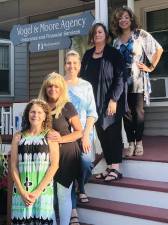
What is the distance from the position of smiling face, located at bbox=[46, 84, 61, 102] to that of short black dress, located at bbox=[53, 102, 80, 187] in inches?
5.5

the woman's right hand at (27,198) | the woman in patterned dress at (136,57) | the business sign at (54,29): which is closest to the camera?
the woman's right hand at (27,198)

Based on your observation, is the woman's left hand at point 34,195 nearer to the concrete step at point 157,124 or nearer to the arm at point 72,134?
the arm at point 72,134

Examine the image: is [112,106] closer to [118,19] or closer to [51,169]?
[118,19]

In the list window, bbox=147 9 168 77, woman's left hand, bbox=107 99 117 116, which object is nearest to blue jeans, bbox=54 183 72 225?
woman's left hand, bbox=107 99 117 116

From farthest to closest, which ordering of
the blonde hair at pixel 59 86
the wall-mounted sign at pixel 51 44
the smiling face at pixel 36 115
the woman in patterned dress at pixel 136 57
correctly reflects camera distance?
the wall-mounted sign at pixel 51 44
the woman in patterned dress at pixel 136 57
the blonde hair at pixel 59 86
the smiling face at pixel 36 115

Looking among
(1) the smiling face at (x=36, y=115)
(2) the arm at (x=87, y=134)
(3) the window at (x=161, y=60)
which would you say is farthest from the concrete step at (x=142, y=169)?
(3) the window at (x=161, y=60)

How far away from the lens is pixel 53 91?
4.07 meters

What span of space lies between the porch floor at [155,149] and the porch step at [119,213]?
634 mm

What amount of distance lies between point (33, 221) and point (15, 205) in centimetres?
21

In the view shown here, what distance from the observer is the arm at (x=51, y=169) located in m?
3.80

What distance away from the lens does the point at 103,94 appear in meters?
4.94

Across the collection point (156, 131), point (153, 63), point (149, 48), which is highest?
point (149, 48)

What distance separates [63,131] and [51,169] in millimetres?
420

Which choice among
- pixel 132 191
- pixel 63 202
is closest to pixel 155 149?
pixel 132 191
